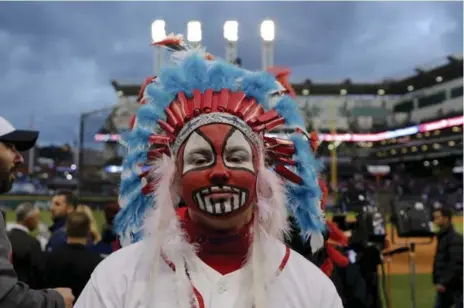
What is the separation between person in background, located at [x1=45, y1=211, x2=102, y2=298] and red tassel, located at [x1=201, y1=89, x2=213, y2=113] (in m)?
Result: 1.93

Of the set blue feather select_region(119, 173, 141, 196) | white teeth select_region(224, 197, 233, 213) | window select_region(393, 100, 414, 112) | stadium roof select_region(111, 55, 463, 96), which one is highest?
stadium roof select_region(111, 55, 463, 96)

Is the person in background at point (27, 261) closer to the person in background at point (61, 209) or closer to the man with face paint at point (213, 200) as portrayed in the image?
the person in background at point (61, 209)

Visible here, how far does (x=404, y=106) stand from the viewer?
4450cm

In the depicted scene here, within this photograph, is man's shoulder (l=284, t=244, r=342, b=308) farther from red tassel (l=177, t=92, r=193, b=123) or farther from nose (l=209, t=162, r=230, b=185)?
red tassel (l=177, t=92, r=193, b=123)

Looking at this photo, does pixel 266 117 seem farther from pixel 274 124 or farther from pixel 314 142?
pixel 314 142

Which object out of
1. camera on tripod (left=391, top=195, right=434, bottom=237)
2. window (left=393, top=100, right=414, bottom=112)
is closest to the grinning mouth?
camera on tripod (left=391, top=195, right=434, bottom=237)

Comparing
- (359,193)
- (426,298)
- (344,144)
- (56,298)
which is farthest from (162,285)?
Answer: (344,144)

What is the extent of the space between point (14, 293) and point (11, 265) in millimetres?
137

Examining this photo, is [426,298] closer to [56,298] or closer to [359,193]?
[359,193]

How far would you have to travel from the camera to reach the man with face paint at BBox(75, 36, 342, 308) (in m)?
1.68

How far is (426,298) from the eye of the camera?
26.1 feet

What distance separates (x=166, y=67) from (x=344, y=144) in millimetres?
45412

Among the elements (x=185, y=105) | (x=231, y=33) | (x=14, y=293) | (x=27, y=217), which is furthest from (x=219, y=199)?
(x=231, y=33)

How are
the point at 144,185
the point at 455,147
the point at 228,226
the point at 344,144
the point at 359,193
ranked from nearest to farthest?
the point at 228,226
the point at 144,185
the point at 359,193
the point at 455,147
the point at 344,144
